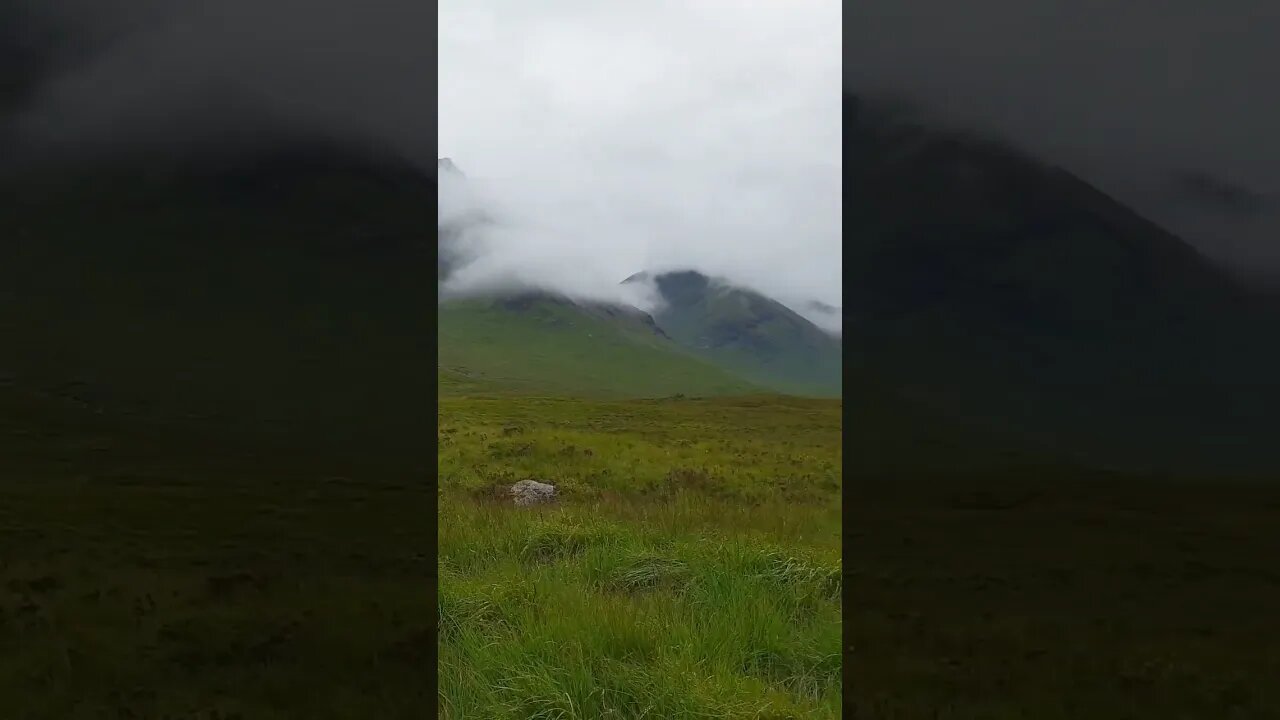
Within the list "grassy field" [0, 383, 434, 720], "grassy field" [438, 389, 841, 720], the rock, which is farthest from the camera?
the rock

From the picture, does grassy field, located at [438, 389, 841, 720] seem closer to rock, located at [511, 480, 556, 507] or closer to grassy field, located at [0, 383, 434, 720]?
grassy field, located at [0, 383, 434, 720]

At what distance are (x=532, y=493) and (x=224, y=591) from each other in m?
8.70

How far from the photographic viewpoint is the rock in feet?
39.6

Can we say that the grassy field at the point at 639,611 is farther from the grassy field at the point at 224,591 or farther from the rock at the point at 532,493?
the rock at the point at 532,493

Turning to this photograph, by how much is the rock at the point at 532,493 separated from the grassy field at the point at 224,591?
284 inches

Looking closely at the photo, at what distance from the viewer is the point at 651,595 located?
225 inches

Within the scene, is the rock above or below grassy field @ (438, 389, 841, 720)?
below

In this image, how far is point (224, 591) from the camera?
4.39 meters

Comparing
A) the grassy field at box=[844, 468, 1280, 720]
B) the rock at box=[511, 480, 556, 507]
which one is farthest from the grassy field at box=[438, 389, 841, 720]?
the rock at box=[511, 480, 556, 507]

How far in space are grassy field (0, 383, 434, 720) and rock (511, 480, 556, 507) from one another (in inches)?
284

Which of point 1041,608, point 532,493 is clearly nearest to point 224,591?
point 1041,608

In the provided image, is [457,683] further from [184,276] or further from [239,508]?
[184,276]

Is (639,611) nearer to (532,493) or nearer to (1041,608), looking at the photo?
(1041,608)

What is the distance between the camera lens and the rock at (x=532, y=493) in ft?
39.6
